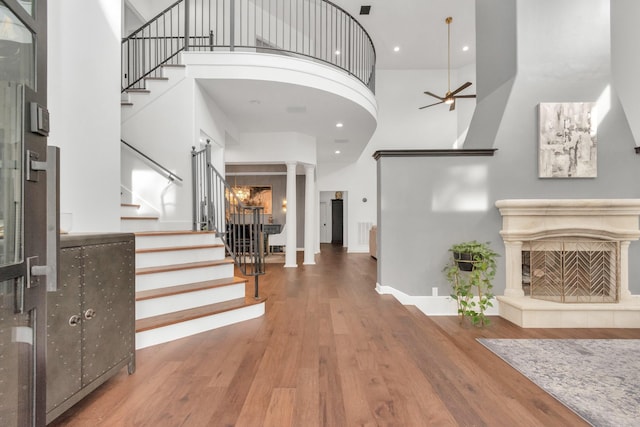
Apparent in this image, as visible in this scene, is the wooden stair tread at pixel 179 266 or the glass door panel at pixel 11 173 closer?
the glass door panel at pixel 11 173

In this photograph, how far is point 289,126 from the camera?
5.83 metres

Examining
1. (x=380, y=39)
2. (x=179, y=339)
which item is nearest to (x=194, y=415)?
(x=179, y=339)

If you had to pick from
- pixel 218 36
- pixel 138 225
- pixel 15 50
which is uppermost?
pixel 218 36

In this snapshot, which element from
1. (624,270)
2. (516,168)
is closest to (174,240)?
(516,168)

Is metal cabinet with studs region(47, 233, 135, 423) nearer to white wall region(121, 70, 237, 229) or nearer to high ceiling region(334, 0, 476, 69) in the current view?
white wall region(121, 70, 237, 229)

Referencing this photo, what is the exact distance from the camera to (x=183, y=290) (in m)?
2.62

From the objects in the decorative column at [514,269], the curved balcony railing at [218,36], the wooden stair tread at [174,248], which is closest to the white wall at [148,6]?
the curved balcony railing at [218,36]

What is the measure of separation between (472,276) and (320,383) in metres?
2.69

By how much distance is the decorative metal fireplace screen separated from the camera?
3678mm

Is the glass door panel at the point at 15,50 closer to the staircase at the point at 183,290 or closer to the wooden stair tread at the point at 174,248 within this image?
the staircase at the point at 183,290

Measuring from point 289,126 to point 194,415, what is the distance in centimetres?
519

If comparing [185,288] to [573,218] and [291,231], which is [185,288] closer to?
[291,231]

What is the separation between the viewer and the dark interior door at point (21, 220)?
0.95m

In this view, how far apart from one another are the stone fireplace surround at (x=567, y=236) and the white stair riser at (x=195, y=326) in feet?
10.5
